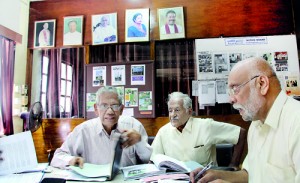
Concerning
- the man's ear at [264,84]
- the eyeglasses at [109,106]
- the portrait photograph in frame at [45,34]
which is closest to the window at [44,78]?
the portrait photograph in frame at [45,34]

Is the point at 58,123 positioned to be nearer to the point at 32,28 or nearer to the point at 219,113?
the point at 32,28

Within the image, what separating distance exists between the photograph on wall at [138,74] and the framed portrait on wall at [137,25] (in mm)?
404

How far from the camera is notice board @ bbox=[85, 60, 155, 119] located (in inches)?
127

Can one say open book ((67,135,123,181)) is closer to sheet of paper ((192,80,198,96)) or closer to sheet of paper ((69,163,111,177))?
sheet of paper ((69,163,111,177))

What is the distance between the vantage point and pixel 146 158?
178 centimetres

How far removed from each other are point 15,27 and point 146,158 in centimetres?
277

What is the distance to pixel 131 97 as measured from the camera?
3264mm

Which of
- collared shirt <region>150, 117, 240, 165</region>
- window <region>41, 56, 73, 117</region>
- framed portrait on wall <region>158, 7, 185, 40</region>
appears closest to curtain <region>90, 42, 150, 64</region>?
framed portrait on wall <region>158, 7, 185, 40</region>

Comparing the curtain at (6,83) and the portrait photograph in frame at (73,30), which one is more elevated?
the portrait photograph in frame at (73,30)

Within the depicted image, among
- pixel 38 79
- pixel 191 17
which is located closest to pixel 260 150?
pixel 191 17

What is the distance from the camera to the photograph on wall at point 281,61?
308 cm

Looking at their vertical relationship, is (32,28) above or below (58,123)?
above

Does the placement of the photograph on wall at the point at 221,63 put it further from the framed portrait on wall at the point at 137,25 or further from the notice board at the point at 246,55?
the framed portrait on wall at the point at 137,25

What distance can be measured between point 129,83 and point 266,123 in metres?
2.40
